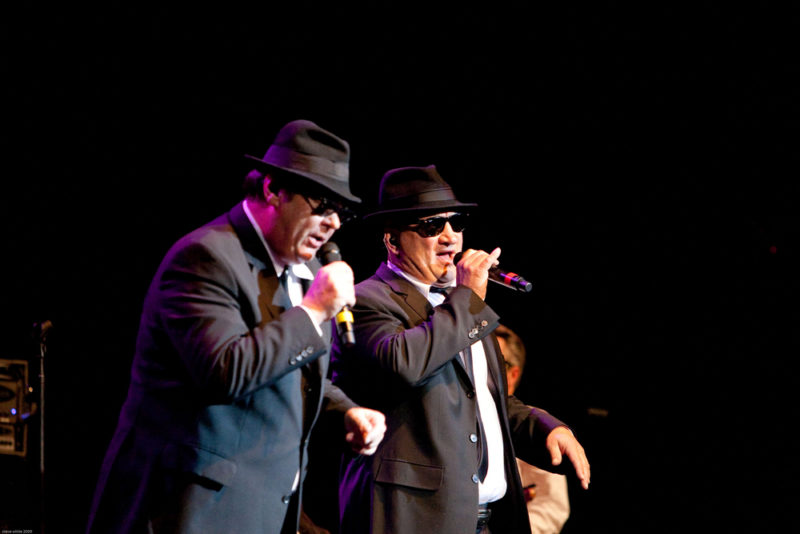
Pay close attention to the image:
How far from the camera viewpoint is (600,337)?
15.0 ft

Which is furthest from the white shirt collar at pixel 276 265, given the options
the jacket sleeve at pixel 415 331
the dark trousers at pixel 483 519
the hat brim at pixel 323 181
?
the dark trousers at pixel 483 519

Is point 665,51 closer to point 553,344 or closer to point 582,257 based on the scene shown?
point 582,257

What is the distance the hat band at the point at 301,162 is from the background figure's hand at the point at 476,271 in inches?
24.5

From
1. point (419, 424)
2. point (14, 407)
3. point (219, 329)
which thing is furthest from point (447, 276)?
point (14, 407)

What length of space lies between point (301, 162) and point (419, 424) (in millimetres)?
870

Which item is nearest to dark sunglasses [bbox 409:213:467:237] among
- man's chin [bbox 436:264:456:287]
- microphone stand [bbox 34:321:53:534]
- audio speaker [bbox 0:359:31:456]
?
man's chin [bbox 436:264:456:287]

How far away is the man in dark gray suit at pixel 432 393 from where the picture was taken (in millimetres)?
2174

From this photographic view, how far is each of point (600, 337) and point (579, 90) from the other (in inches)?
58.7

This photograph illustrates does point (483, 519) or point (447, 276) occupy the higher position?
point (447, 276)

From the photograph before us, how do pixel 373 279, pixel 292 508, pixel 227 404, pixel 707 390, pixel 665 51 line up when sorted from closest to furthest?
pixel 227 404 → pixel 292 508 → pixel 373 279 → pixel 665 51 → pixel 707 390

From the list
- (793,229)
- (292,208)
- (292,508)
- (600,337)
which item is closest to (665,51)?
(793,229)

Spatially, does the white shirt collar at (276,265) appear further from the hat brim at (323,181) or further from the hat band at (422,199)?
the hat band at (422,199)

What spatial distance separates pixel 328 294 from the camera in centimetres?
175

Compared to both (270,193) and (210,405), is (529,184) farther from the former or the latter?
(210,405)
